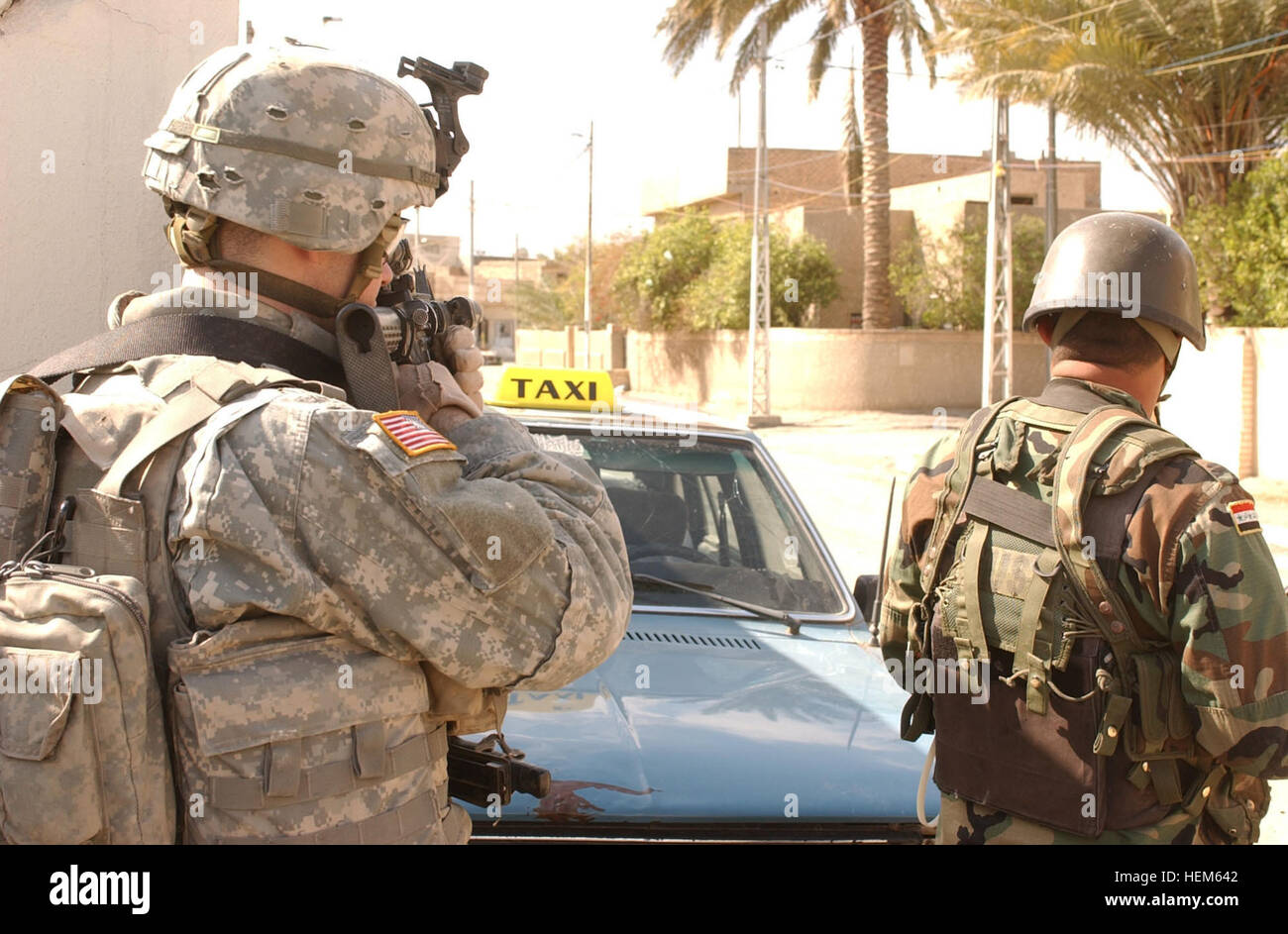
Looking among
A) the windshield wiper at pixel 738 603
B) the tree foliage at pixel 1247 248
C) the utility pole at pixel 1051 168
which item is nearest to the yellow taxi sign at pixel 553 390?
the windshield wiper at pixel 738 603

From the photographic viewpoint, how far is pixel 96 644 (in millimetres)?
1405

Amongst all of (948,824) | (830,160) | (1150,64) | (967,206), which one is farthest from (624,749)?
(830,160)

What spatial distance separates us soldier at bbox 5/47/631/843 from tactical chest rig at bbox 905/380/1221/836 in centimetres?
87

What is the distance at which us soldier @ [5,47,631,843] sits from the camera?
1485mm

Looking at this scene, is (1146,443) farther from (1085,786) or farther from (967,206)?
(967,206)

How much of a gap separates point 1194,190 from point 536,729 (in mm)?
14945

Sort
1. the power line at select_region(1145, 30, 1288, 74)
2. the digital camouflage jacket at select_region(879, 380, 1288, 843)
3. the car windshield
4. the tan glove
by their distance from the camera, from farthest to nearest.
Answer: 1. the power line at select_region(1145, 30, 1288, 74)
2. the car windshield
3. the digital camouflage jacket at select_region(879, 380, 1288, 843)
4. the tan glove

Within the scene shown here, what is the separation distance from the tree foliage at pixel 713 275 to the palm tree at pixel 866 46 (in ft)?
7.00

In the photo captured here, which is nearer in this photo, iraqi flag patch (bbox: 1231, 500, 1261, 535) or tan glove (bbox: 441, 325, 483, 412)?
tan glove (bbox: 441, 325, 483, 412)

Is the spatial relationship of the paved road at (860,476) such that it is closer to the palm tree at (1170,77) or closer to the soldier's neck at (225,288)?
the soldier's neck at (225,288)

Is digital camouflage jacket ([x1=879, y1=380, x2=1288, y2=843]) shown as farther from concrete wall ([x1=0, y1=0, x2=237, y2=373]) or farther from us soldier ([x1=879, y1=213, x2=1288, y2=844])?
concrete wall ([x1=0, y1=0, x2=237, y2=373])

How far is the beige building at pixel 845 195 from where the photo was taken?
2828 cm

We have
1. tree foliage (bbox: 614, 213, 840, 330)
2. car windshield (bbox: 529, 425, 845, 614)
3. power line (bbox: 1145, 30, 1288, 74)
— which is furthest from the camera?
tree foliage (bbox: 614, 213, 840, 330)

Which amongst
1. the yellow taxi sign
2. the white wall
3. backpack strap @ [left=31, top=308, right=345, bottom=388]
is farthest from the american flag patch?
the white wall
